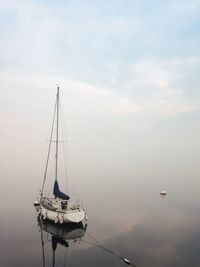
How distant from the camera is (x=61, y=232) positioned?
5044cm

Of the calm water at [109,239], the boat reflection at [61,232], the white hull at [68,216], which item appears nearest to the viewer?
the calm water at [109,239]

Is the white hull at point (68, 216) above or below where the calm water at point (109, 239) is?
above

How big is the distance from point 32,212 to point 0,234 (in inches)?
802

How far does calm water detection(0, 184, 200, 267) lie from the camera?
128 feet

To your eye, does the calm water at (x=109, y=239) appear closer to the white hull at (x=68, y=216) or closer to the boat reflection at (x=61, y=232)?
the boat reflection at (x=61, y=232)

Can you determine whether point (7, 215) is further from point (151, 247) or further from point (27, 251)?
point (151, 247)

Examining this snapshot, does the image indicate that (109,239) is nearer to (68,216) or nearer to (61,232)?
(68,216)

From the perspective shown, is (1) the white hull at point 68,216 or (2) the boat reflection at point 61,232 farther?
(1) the white hull at point 68,216

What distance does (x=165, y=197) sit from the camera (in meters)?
100

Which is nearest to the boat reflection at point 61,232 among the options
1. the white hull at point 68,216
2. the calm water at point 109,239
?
the calm water at point 109,239

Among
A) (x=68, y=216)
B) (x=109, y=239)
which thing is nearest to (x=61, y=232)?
(x=68, y=216)

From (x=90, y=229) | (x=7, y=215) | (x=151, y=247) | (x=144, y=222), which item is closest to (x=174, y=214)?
(x=144, y=222)

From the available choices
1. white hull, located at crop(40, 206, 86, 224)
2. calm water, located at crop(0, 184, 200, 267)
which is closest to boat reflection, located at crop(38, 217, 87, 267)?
calm water, located at crop(0, 184, 200, 267)

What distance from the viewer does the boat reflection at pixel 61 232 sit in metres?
46.2
